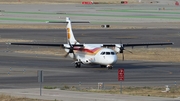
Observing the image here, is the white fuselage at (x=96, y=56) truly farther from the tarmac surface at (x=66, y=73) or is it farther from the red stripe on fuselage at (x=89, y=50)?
the tarmac surface at (x=66, y=73)

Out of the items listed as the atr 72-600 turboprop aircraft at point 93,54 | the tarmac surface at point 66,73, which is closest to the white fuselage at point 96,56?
the atr 72-600 turboprop aircraft at point 93,54

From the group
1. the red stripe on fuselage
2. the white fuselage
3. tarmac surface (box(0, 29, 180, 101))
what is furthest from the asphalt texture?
the red stripe on fuselage

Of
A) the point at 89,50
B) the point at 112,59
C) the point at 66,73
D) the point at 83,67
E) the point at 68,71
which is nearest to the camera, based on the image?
the point at 66,73

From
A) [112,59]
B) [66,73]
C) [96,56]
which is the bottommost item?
[66,73]

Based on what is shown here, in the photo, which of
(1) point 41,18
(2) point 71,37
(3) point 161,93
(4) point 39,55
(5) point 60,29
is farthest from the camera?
(1) point 41,18

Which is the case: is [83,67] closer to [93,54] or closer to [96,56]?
[93,54]

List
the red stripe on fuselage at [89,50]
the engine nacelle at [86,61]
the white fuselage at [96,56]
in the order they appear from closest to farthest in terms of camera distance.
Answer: the white fuselage at [96,56]
the red stripe on fuselage at [89,50]
the engine nacelle at [86,61]

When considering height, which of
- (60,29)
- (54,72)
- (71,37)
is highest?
(60,29)

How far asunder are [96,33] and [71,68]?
135 ft

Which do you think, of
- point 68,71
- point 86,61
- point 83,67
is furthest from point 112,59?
point 83,67

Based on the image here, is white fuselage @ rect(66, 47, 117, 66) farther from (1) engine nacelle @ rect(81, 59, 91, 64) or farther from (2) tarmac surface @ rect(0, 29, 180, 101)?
(2) tarmac surface @ rect(0, 29, 180, 101)

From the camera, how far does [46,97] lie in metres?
36.8

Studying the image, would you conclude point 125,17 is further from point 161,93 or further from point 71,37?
point 161,93

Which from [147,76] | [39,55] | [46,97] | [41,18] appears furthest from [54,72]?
[41,18]
